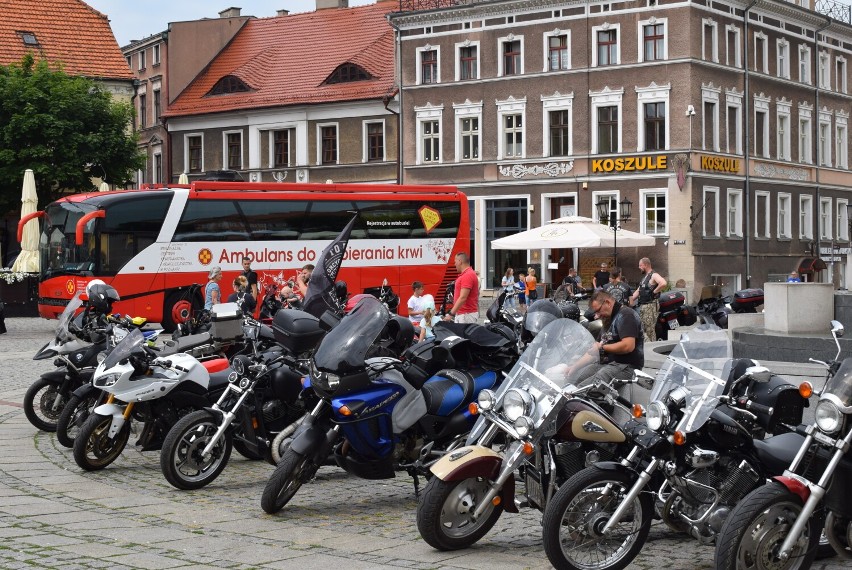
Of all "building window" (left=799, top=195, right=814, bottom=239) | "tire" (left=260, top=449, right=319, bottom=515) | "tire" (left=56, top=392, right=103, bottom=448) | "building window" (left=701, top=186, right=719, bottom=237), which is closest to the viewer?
"tire" (left=260, top=449, right=319, bottom=515)

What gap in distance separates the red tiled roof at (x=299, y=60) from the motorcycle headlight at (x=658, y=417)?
4865cm

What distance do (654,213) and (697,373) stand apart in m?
41.5

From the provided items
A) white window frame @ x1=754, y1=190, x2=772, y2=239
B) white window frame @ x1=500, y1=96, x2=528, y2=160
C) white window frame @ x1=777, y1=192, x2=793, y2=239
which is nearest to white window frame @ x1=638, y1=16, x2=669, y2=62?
white window frame @ x1=500, y1=96, x2=528, y2=160

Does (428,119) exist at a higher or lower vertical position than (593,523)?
higher

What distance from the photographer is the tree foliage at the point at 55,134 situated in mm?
47719

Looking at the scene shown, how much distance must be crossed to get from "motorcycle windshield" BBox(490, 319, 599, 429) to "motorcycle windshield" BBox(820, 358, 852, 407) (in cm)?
166

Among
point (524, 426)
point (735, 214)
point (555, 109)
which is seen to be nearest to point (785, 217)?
point (735, 214)

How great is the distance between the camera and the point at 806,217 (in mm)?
55375

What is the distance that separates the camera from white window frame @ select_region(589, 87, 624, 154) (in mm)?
48969

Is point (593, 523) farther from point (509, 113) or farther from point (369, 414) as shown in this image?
point (509, 113)

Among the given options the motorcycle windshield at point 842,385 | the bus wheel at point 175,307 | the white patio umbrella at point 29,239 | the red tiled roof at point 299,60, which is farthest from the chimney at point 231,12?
the motorcycle windshield at point 842,385

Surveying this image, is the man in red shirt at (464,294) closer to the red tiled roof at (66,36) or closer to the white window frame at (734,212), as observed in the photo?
the white window frame at (734,212)

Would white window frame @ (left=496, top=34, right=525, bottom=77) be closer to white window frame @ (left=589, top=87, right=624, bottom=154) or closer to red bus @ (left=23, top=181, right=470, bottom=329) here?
white window frame @ (left=589, top=87, right=624, bottom=154)

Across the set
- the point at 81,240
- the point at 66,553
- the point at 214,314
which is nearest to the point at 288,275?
the point at 81,240
